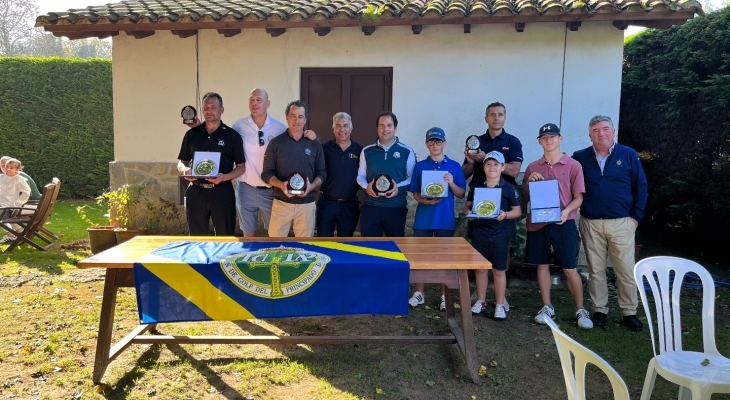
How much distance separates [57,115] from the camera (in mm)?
11812

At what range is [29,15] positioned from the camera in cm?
2828

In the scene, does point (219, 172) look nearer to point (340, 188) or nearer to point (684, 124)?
point (340, 188)

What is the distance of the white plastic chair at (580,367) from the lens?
6.16 ft

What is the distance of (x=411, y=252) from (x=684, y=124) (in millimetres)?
5453

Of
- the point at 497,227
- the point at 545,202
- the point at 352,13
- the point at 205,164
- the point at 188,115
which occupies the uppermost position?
the point at 352,13

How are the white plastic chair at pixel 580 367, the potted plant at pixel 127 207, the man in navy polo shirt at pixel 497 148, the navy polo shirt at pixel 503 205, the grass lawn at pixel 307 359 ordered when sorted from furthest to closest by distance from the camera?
the potted plant at pixel 127 207, the man in navy polo shirt at pixel 497 148, the navy polo shirt at pixel 503 205, the grass lawn at pixel 307 359, the white plastic chair at pixel 580 367

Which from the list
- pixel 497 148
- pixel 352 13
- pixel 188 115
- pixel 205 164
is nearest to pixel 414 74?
pixel 352 13

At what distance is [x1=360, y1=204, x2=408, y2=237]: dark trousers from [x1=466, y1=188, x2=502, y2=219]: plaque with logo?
79 centimetres

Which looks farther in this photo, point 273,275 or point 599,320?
point 599,320

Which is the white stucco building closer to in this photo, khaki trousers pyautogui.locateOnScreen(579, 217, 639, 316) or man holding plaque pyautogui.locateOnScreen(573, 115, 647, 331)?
man holding plaque pyautogui.locateOnScreen(573, 115, 647, 331)

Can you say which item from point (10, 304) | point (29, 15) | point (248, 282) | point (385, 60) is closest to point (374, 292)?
point (248, 282)

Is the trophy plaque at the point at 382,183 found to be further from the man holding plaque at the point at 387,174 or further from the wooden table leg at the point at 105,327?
the wooden table leg at the point at 105,327

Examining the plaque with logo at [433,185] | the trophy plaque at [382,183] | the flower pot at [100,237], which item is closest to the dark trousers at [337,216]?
the trophy plaque at [382,183]

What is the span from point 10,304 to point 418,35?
5616 mm
